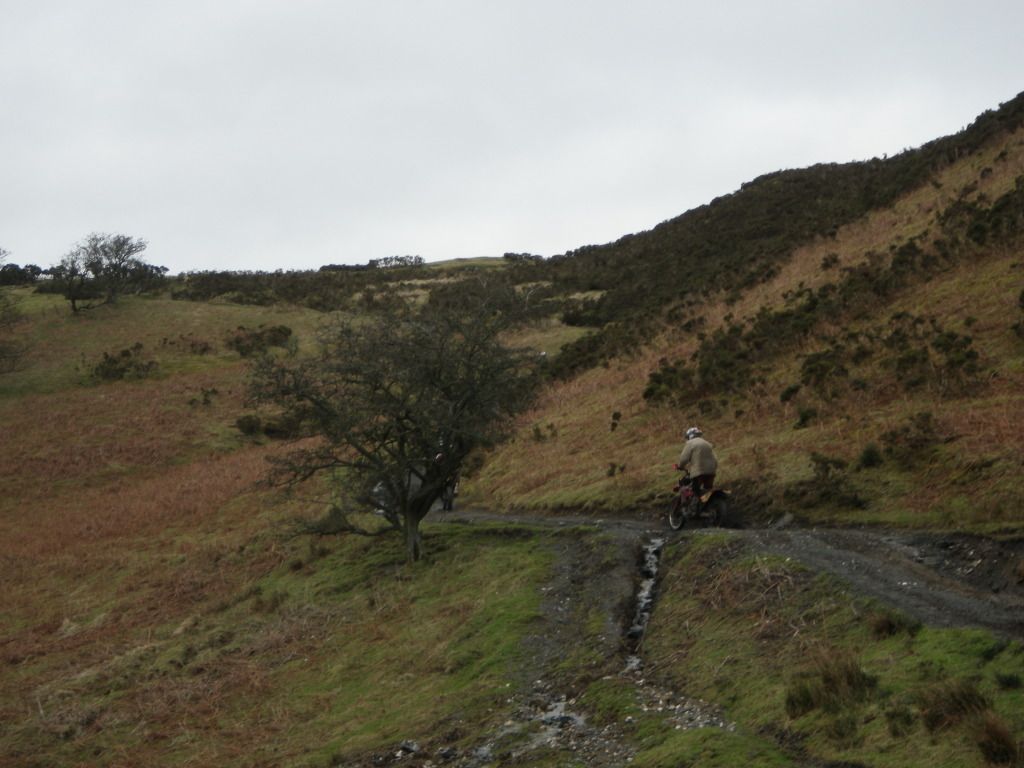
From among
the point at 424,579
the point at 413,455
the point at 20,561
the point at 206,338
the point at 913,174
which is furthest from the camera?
the point at 206,338

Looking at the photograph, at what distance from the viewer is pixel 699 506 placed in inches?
715

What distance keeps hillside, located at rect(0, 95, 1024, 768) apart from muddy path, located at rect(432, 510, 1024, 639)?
97 mm

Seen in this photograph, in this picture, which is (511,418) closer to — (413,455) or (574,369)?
(413,455)

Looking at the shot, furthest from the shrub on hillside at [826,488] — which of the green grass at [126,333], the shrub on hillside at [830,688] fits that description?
the green grass at [126,333]

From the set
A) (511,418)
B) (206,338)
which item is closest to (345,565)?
(511,418)

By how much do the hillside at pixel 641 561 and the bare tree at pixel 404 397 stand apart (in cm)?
116

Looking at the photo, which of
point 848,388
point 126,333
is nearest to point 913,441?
point 848,388

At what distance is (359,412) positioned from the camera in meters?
21.4

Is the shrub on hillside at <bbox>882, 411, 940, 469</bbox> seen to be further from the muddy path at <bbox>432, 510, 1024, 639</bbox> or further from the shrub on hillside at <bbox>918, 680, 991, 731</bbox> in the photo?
the shrub on hillside at <bbox>918, 680, 991, 731</bbox>

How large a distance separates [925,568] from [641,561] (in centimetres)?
528

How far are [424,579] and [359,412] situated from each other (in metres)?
3.99

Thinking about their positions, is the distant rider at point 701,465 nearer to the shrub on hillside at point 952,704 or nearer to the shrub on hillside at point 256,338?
the shrub on hillside at point 952,704

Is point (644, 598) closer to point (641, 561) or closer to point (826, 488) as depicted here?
point (641, 561)

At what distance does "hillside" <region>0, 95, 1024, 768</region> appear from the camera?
982 centimetres
